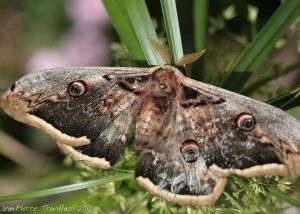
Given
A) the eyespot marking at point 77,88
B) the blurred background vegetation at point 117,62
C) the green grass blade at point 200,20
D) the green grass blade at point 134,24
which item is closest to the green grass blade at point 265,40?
the blurred background vegetation at point 117,62

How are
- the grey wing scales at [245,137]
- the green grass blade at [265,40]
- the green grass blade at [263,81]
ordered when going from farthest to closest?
the green grass blade at [263,81] < the green grass blade at [265,40] < the grey wing scales at [245,137]

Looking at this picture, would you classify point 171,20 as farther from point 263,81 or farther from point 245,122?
point 263,81

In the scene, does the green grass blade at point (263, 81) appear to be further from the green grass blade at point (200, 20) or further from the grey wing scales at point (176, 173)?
the grey wing scales at point (176, 173)

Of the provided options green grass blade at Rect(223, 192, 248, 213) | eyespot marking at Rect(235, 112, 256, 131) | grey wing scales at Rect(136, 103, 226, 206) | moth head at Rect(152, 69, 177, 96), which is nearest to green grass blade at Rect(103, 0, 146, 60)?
moth head at Rect(152, 69, 177, 96)

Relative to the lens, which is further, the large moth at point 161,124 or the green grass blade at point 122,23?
the green grass blade at point 122,23

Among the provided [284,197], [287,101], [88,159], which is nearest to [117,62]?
[88,159]
